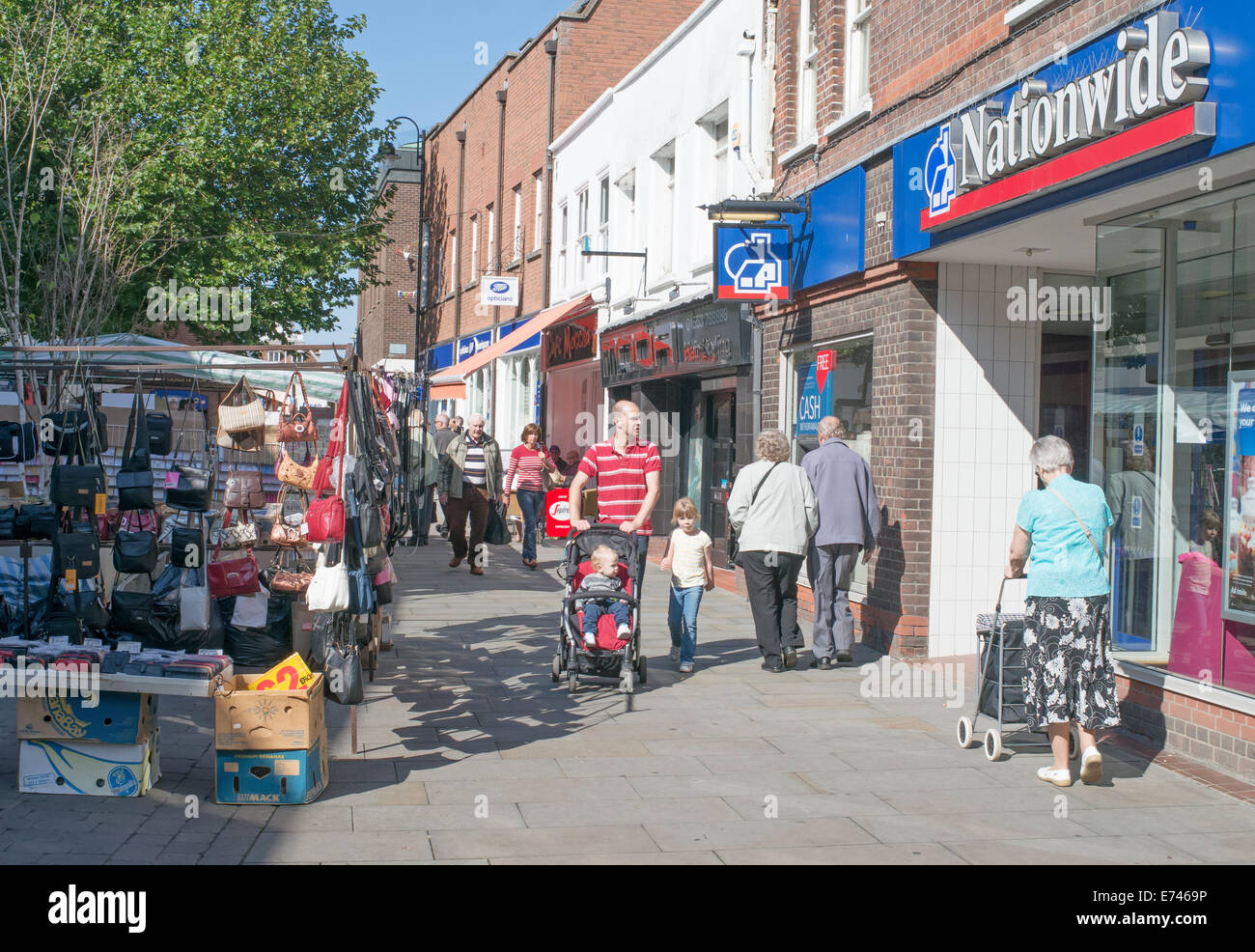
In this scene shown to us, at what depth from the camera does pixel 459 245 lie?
3186 centimetres

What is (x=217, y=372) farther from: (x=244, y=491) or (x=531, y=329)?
(x=531, y=329)

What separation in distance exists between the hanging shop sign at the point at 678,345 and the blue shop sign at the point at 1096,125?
4.66m

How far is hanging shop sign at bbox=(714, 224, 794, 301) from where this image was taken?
12.5 m

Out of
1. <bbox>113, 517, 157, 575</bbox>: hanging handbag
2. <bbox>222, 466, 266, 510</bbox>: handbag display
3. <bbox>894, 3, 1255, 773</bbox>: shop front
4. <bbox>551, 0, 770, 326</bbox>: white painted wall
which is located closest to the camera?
<bbox>894, 3, 1255, 773</bbox>: shop front

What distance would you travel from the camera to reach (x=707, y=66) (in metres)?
15.7

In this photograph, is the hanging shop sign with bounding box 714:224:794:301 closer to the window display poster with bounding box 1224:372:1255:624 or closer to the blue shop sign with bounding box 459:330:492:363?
the window display poster with bounding box 1224:372:1255:624

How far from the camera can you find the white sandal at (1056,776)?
249 inches

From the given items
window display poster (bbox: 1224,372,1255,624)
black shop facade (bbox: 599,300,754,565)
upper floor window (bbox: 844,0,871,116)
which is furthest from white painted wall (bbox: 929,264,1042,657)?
black shop facade (bbox: 599,300,754,565)

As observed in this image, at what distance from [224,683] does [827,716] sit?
156 inches

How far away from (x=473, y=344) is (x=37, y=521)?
866 inches

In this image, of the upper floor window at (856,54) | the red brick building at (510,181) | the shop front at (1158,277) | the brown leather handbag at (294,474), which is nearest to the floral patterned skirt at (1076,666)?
the shop front at (1158,277)

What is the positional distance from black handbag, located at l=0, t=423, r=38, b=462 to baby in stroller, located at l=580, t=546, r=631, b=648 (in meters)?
4.19

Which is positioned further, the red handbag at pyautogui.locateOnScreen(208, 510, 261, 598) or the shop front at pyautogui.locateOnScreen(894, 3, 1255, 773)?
the red handbag at pyautogui.locateOnScreen(208, 510, 261, 598)
